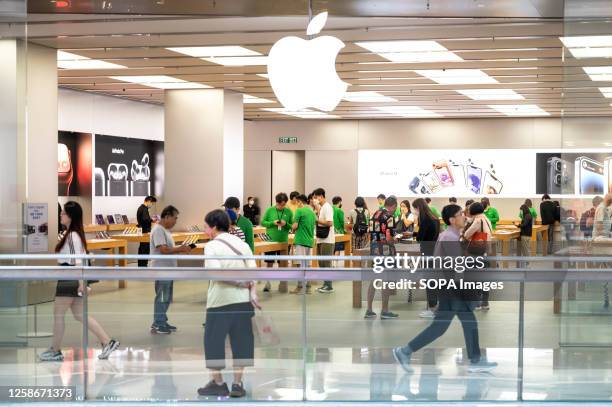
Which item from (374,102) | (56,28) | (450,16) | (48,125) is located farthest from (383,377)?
(374,102)

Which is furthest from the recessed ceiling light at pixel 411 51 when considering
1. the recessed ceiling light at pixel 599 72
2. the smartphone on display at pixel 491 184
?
the smartphone on display at pixel 491 184

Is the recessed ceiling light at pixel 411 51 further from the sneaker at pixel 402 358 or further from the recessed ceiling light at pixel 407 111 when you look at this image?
the recessed ceiling light at pixel 407 111

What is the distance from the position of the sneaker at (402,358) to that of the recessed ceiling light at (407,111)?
60.3ft

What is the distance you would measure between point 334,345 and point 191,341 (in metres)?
1.10

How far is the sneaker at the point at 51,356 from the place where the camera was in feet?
25.0

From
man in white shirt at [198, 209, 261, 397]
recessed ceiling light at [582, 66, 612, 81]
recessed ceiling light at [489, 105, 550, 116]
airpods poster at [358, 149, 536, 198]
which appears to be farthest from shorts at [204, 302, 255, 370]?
airpods poster at [358, 149, 536, 198]

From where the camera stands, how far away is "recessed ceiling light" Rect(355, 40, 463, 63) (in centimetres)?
1454

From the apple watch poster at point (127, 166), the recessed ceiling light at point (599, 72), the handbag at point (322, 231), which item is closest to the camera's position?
the recessed ceiling light at point (599, 72)

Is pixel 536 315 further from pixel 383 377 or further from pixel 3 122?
pixel 3 122

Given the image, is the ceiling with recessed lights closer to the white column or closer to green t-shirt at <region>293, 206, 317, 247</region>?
the white column

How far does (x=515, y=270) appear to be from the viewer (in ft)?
25.0

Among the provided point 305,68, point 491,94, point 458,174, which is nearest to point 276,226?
point 305,68

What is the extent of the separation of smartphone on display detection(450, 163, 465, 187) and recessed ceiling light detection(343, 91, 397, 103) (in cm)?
573

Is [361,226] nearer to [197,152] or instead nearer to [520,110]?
[197,152]
